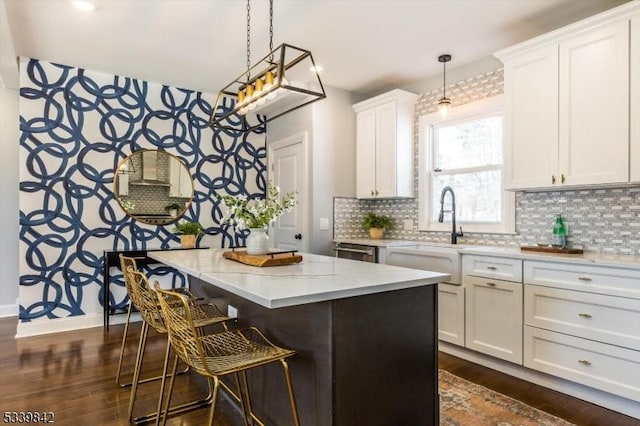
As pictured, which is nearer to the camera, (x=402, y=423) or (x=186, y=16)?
(x=402, y=423)

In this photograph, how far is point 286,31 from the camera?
320 cm

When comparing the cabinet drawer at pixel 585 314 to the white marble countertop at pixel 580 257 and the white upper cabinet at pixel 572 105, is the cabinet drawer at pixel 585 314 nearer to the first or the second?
the white marble countertop at pixel 580 257

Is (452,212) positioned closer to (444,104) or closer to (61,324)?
(444,104)

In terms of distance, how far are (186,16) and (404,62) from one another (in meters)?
2.04

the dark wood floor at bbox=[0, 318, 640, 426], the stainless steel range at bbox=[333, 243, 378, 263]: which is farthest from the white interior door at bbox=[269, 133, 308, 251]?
the dark wood floor at bbox=[0, 318, 640, 426]

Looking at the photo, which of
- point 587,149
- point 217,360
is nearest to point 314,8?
point 587,149

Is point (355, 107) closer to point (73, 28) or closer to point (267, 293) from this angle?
point (73, 28)

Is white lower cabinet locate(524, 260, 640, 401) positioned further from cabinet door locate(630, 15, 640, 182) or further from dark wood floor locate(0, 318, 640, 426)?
cabinet door locate(630, 15, 640, 182)

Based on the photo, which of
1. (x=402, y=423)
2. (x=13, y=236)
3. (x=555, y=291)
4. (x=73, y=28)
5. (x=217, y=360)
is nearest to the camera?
(x=217, y=360)

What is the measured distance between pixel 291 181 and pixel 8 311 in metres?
3.70

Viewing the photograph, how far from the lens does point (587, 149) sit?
2.64m

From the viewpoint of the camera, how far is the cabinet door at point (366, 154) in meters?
4.41

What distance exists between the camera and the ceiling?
2.80m

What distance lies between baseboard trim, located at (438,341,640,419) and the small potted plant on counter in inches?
58.5
